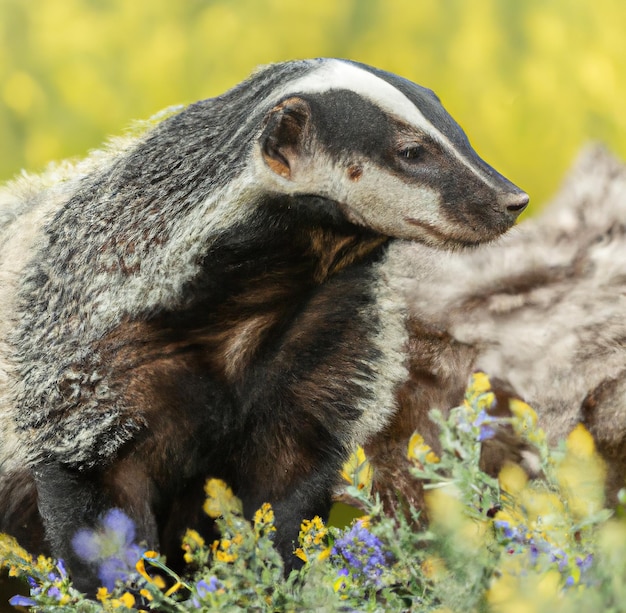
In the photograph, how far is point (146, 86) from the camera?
311cm

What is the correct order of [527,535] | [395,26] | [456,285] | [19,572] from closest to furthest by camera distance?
[527,535]
[19,572]
[456,285]
[395,26]

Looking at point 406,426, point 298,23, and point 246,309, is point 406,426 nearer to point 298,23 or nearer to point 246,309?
point 246,309

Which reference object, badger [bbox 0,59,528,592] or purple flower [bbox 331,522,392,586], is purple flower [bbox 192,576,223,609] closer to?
purple flower [bbox 331,522,392,586]

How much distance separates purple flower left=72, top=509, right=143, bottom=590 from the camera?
1732 millimetres

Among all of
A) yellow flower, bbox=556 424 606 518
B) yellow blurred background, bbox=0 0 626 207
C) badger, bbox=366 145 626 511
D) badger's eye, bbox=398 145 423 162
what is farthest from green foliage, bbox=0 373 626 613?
yellow blurred background, bbox=0 0 626 207

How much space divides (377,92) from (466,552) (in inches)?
33.3

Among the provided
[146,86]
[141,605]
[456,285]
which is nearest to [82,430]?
[141,605]

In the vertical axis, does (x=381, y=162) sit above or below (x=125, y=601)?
above

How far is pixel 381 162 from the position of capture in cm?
165

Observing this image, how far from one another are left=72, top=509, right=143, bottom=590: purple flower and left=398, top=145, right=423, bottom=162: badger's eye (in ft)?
2.68

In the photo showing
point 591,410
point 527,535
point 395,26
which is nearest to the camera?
point 527,535

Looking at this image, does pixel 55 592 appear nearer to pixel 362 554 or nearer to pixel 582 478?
pixel 362 554

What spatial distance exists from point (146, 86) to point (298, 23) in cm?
52

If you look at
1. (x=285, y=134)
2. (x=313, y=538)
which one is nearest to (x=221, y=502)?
(x=313, y=538)
